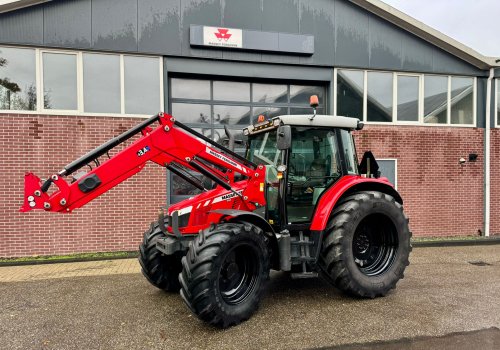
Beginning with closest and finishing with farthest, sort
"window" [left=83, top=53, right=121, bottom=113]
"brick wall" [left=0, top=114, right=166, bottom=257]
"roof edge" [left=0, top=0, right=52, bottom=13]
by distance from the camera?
1. "roof edge" [left=0, top=0, right=52, bottom=13]
2. "brick wall" [left=0, top=114, right=166, bottom=257]
3. "window" [left=83, top=53, right=121, bottom=113]

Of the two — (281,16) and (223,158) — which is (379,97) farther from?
(223,158)

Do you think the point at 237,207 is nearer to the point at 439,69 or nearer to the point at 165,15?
the point at 165,15

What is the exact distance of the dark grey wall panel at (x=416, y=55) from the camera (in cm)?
915

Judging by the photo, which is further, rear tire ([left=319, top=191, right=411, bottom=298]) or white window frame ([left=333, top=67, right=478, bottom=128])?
white window frame ([left=333, top=67, right=478, bottom=128])

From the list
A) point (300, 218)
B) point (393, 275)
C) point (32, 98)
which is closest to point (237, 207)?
point (300, 218)

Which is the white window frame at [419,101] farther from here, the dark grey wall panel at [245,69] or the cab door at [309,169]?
the cab door at [309,169]

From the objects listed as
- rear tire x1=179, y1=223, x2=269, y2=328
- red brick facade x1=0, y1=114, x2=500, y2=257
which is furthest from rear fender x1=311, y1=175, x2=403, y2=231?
red brick facade x1=0, y1=114, x2=500, y2=257

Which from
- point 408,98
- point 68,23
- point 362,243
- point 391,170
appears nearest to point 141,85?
point 68,23

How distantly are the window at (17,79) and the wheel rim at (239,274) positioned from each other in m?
6.04

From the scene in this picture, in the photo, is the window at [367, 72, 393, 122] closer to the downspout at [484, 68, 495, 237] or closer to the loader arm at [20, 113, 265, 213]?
the downspout at [484, 68, 495, 237]

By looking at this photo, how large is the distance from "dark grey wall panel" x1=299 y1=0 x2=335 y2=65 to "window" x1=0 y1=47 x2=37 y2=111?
19.8 ft

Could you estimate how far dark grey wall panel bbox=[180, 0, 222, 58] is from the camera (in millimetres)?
7801

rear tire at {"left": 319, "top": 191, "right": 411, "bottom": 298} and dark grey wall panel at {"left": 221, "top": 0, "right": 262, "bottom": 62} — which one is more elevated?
dark grey wall panel at {"left": 221, "top": 0, "right": 262, "bottom": 62}

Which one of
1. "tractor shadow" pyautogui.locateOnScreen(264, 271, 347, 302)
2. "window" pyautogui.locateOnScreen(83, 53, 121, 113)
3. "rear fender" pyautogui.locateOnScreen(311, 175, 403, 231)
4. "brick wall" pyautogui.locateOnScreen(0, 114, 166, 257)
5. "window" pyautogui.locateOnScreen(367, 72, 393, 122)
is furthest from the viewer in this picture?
"window" pyautogui.locateOnScreen(367, 72, 393, 122)
